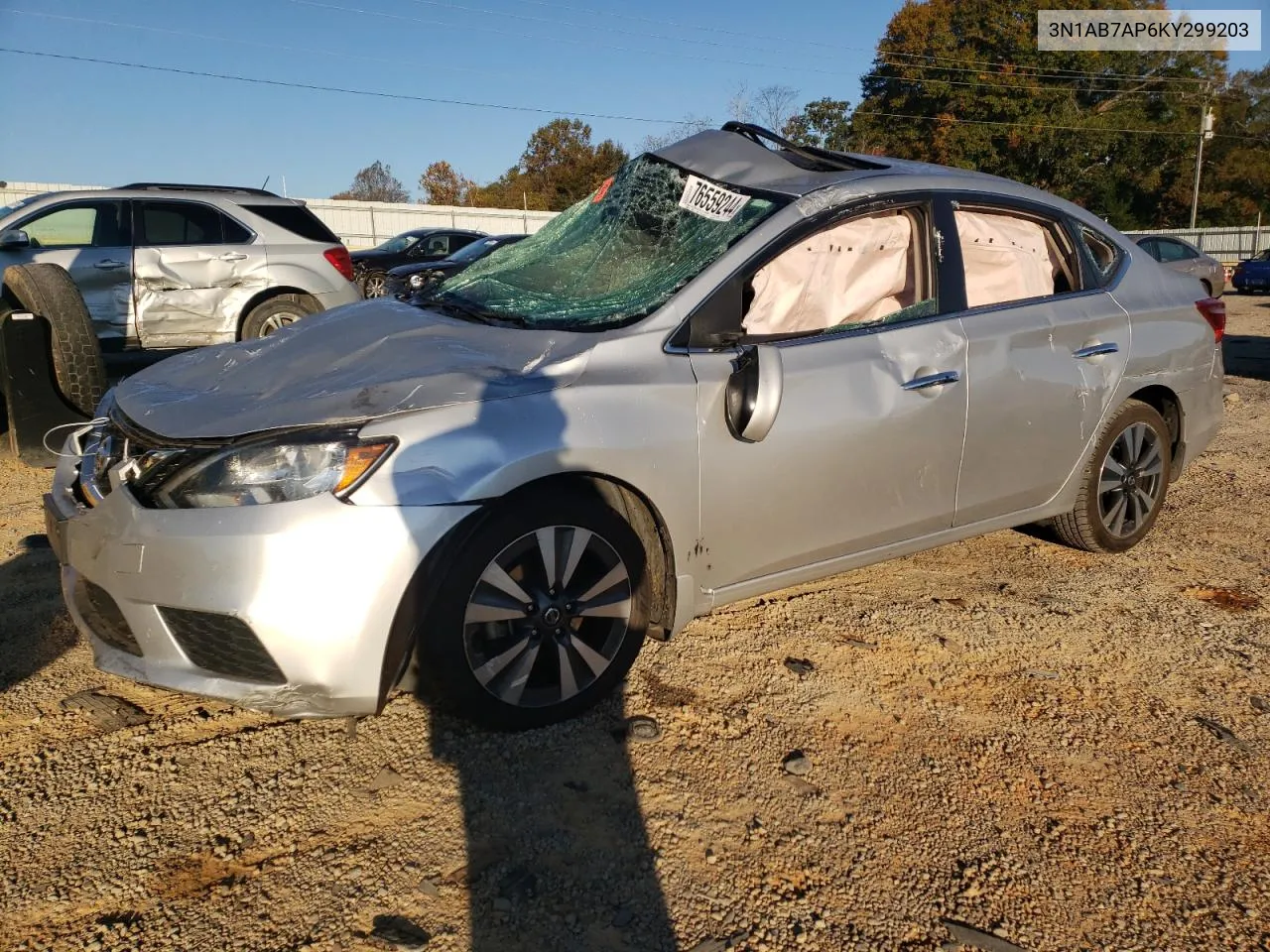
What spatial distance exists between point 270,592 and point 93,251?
6443mm

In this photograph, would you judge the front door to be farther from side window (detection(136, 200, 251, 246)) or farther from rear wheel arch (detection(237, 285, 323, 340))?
side window (detection(136, 200, 251, 246))

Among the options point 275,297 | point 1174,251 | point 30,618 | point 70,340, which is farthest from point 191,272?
point 1174,251

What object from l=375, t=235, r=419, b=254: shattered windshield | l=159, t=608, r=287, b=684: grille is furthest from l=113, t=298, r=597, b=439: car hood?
l=375, t=235, r=419, b=254: shattered windshield

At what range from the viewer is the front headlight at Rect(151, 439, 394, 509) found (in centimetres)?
236

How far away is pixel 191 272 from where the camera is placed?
766 cm

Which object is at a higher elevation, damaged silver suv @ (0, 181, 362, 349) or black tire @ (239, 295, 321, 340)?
damaged silver suv @ (0, 181, 362, 349)

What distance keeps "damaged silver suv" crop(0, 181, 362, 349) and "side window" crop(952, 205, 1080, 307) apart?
611cm

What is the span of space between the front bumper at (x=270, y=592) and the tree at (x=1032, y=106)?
46.5 m

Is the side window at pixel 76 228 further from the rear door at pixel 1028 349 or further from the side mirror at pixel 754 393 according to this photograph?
the rear door at pixel 1028 349

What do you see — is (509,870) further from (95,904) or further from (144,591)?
(144,591)

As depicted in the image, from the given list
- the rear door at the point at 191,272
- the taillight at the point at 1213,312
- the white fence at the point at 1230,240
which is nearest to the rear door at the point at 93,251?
the rear door at the point at 191,272

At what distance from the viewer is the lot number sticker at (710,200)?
3.35 meters

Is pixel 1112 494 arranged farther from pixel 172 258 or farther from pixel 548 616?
pixel 172 258

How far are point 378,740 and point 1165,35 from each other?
5399cm
